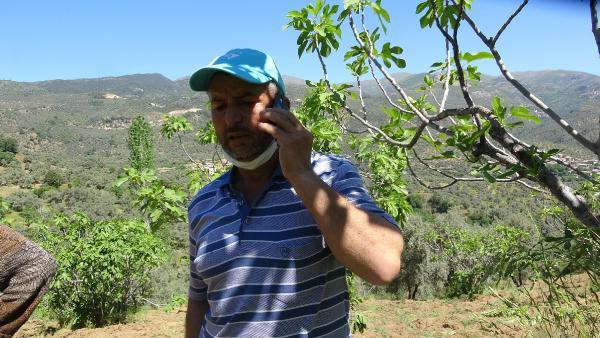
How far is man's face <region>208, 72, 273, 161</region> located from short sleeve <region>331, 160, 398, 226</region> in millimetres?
220

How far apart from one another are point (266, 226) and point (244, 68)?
1.41 feet

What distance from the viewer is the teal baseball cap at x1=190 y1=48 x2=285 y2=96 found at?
123 cm

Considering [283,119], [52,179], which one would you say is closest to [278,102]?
[283,119]

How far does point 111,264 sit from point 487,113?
733cm

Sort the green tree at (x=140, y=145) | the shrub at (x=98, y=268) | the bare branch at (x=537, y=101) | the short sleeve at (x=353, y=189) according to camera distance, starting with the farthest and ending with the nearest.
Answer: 1. the green tree at (x=140, y=145)
2. the shrub at (x=98, y=268)
3. the bare branch at (x=537, y=101)
4. the short sleeve at (x=353, y=189)

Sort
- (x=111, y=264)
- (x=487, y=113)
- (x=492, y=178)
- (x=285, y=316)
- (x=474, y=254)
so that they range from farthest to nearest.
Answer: (x=474, y=254) → (x=111, y=264) → (x=487, y=113) → (x=492, y=178) → (x=285, y=316)

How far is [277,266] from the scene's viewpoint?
3.93ft

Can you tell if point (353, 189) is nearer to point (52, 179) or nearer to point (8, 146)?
point (52, 179)

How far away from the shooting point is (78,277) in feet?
25.9

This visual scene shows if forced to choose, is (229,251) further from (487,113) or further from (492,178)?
(487,113)

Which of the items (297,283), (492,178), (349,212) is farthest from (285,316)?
(492,178)

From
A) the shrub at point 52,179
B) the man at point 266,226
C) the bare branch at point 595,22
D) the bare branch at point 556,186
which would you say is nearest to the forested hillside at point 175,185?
the shrub at point 52,179

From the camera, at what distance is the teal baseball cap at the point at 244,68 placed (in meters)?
1.23

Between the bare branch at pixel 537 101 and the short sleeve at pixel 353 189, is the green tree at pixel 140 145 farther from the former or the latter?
the short sleeve at pixel 353 189
